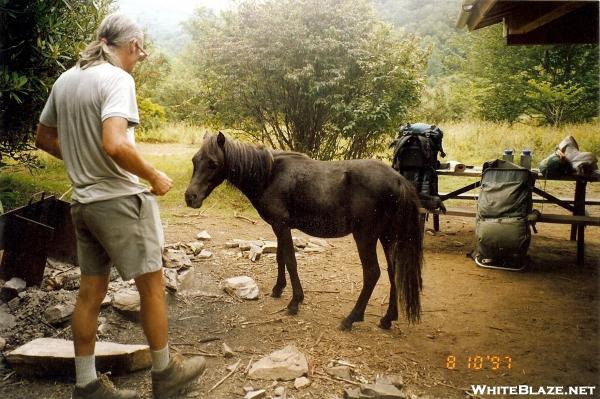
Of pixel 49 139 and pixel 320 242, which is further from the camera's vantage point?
pixel 320 242

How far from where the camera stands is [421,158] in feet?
18.7

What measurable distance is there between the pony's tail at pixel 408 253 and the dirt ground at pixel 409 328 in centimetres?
30

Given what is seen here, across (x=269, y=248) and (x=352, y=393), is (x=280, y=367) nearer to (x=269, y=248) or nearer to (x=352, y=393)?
(x=352, y=393)

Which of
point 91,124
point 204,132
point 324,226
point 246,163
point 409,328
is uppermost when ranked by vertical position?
point 91,124

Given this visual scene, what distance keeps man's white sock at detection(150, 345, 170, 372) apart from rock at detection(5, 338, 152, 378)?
18.1 inches

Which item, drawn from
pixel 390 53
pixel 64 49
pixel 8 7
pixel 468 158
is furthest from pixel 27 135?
pixel 468 158

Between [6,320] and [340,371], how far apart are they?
259 centimetres

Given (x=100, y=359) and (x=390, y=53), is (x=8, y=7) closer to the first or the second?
(x=100, y=359)

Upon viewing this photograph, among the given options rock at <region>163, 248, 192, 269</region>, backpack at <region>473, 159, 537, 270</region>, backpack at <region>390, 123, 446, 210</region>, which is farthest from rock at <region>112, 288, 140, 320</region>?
backpack at <region>473, 159, 537, 270</region>

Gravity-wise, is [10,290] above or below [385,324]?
above

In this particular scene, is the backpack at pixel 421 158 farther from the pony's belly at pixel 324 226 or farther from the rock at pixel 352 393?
the rock at pixel 352 393

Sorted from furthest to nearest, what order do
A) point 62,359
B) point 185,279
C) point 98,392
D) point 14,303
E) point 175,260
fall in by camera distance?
point 175,260 → point 185,279 → point 14,303 → point 62,359 → point 98,392

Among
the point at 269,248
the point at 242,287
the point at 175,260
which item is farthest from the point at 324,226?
the point at 269,248

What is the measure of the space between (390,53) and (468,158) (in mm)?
4149
